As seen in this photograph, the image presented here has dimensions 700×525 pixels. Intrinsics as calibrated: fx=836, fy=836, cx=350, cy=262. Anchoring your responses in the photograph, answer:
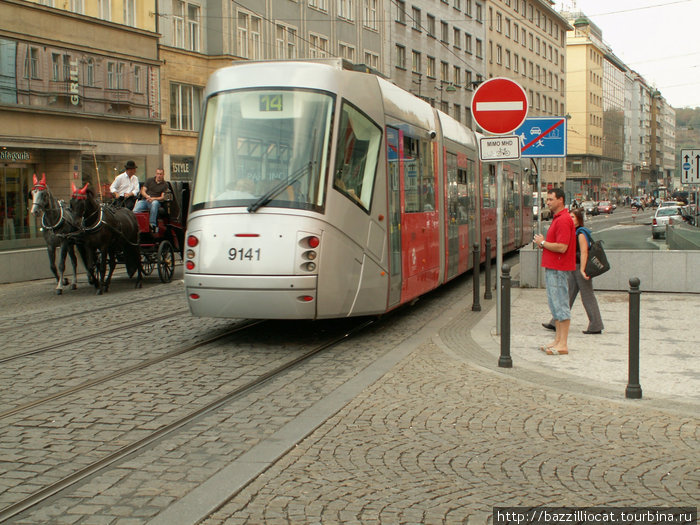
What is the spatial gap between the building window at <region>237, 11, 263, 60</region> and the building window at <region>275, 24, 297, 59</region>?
4.27 feet

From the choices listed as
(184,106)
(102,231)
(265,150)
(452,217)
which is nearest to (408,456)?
(265,150)

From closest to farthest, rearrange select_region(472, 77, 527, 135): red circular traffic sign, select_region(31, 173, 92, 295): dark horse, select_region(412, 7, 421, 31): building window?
select_region(472, 77, 527, 135): red circular traffic sign < select_region(31, 173, 92, 295): dark horse < select_region(412, 7, 421, 31): building window

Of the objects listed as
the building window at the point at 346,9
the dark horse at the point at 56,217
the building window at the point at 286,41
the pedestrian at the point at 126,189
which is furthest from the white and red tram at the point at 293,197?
the building window at the point at 346,9

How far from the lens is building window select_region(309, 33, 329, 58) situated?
135 feet

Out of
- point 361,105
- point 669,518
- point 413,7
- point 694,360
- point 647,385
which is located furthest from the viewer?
point 413,7

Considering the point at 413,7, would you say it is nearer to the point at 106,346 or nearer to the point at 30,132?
the point at 30,132

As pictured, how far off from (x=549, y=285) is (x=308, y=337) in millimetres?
3052

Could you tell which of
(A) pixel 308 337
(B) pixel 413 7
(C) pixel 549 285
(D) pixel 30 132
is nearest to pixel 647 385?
(C) pixel 549 285

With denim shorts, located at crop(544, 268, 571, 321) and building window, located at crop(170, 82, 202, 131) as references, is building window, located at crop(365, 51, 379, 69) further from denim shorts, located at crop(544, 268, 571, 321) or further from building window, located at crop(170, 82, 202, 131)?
denim shorts, located at crop(544, 268, 571, 321)

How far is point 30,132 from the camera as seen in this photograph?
85.8ft

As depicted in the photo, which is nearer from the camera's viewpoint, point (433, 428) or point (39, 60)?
point (433, 428)

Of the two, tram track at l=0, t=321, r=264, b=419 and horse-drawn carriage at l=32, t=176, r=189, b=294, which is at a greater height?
horse-drawn carriage at l=32, t=176, r=189, b=294

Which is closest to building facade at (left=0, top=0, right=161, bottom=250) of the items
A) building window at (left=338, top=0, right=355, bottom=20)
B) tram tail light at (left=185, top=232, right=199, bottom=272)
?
tram tail light at (left=185, top=232, right=199, bottom=272)

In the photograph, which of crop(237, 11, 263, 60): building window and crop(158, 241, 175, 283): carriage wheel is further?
crop(237, 11, 263, 60): building window
